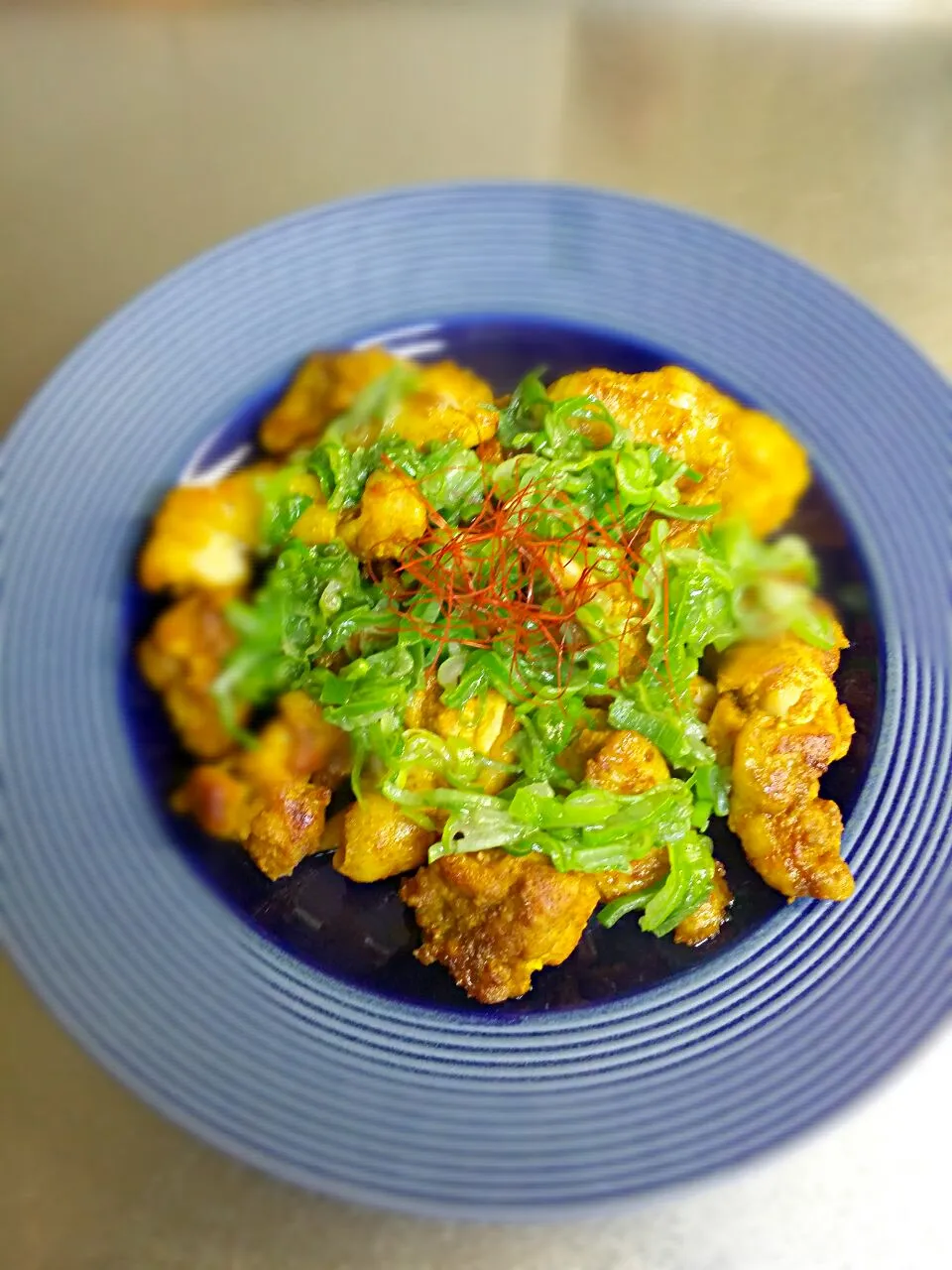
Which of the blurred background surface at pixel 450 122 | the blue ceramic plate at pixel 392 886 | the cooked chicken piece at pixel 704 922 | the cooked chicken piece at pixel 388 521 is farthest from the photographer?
the blurred background surface at pixel 450 122

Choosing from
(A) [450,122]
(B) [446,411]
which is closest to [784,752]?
(B) [446,411]

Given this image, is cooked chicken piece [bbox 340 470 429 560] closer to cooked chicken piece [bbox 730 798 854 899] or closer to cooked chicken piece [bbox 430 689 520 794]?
cooked chicken piece [bbox 430 689 520 794]

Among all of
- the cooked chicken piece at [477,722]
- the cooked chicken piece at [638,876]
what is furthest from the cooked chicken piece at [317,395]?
the cooked chicken piece at [638,876]

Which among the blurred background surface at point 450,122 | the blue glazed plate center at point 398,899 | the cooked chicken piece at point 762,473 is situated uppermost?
the blurred background surface at point 450,122

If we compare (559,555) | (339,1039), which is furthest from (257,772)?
(559,555)

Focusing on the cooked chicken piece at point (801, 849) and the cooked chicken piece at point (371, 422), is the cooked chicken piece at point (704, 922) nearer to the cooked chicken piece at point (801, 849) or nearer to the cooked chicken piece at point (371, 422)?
the cooked chicken piece at point (801, 849)

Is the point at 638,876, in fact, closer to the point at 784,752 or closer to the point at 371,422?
the point at 784,752

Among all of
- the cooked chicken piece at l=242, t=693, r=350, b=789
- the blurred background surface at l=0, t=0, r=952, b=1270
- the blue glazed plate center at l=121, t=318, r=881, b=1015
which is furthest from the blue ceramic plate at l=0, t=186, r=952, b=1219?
the blurred background surface at l=0, t=0, r=952, b=1270

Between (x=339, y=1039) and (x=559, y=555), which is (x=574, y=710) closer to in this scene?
(x=559, y=555)

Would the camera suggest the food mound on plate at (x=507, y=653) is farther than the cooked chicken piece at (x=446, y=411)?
No
